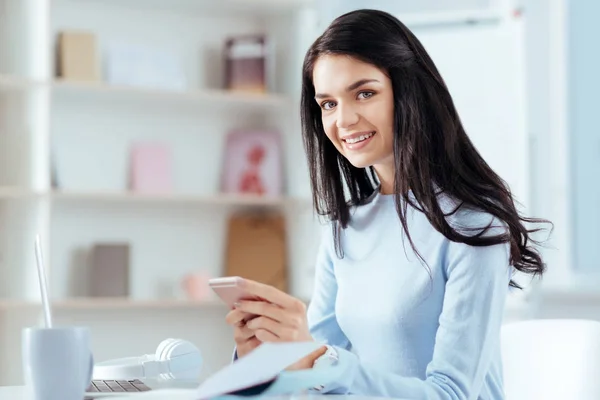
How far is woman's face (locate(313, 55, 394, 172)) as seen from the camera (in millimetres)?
1642

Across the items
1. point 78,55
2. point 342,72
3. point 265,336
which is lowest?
point 265,336

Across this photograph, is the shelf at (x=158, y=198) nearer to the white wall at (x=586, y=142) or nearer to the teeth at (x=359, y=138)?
the white wall at (x=586, y=142)

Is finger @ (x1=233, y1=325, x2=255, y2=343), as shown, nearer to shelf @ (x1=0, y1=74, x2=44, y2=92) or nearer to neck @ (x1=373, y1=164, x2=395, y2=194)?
neck @ (x1=373, y1=164, x2=395, y2=194)

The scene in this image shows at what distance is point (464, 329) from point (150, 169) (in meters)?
2.69

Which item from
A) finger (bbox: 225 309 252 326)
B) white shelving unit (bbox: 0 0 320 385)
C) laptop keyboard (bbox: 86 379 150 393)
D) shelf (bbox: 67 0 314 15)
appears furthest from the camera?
shelf (bbox: 67 0 314 15)

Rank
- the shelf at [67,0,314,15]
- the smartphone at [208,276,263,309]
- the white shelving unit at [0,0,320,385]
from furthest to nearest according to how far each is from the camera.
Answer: the shelf at [67,0,314,15] → the white shelving unit at [0,0,320,385] → the smartphone at [208,276,263,309]

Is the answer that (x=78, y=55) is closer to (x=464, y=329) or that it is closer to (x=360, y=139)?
(x=360, y=139)

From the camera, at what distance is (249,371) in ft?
3.37

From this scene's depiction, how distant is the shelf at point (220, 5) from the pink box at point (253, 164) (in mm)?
534

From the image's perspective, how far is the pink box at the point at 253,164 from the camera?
4.14 meters

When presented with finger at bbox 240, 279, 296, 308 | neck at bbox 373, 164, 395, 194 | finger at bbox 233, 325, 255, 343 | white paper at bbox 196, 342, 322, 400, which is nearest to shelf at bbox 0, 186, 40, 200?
neck at bbox 373, 164, 395, 194

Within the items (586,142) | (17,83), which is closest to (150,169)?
(17,83)

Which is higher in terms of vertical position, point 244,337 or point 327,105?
point 327,105

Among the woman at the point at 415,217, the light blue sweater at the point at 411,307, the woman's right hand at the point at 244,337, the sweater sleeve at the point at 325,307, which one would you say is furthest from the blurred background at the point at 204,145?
the woman's right hand at the point at 244,337
